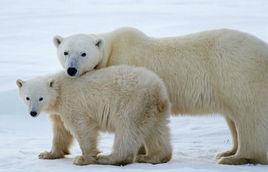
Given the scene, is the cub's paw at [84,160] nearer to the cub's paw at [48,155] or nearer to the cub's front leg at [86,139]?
the cub's front leg at [86,139]

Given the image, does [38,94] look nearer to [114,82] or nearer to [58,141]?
[58,141]

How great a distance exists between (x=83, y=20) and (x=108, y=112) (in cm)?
1401

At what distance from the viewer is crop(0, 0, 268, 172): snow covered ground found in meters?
6.54

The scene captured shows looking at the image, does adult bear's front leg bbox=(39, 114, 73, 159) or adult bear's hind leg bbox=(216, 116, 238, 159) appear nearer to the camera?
adult bear's front leg bbox=(39, 114, 73, 159)

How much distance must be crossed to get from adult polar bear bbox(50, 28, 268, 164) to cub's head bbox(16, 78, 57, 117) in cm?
29

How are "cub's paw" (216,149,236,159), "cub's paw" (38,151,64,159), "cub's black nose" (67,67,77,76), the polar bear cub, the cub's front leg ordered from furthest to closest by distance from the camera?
"cub's paw" (216,149,236,159) < "cub's paw" (38,151,64,159) < "cub's black nose" (67,67,77,76) < the cub's front leg < the polar bear cub

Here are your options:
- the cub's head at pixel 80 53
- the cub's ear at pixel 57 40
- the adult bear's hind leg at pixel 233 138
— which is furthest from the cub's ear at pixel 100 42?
the adult bear's hind leg at pixel 233 138

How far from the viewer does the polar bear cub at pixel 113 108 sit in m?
6.16

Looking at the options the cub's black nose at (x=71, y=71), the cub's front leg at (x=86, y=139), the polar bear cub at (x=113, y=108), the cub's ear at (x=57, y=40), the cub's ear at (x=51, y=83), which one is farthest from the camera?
the cub's ear at (x=57, y=40)

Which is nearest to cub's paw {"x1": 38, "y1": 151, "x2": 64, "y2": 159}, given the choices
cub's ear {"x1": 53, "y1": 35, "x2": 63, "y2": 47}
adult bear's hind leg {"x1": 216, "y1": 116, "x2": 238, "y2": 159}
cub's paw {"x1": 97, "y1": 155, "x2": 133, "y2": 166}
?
cub's paw {"x1": 97, "y1": 155, "x2": 133, "y2": 166}

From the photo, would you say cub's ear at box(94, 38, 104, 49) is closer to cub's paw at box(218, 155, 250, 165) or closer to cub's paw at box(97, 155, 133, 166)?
cub's paw at box(97, 155, 133, 166)

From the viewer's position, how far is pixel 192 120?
9.01m

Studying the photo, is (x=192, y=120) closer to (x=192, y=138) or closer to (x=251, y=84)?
(x=192, y=138)

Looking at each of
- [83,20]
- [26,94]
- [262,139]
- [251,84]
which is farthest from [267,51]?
[83,20]
